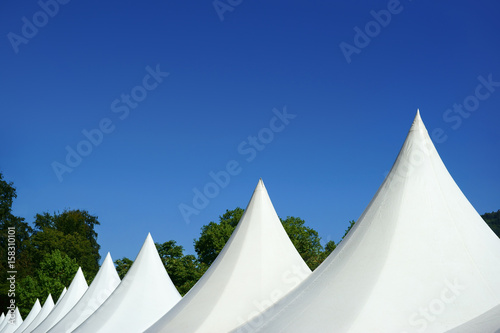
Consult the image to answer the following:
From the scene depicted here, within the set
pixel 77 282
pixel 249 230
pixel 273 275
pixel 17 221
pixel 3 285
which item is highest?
pixel 17 221

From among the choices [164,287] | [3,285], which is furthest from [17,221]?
[164,287]

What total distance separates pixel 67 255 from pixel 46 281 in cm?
373

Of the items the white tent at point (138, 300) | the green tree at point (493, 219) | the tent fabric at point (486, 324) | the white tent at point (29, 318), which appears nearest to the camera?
the tent fabric at point (486, 324)

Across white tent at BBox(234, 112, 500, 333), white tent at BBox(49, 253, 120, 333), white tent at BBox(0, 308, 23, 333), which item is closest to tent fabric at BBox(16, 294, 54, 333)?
white tent at BBox(49, 253, 120, 333)

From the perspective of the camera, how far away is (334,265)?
A: 415 inches

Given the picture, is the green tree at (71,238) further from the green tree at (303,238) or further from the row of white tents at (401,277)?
the row of white tents at (401,277)

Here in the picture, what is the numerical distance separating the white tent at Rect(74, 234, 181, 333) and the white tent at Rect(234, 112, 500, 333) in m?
7.69

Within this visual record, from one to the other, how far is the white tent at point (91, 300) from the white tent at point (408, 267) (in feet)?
37.2

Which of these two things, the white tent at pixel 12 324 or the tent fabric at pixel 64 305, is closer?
the tent fabric at pixel 64 305

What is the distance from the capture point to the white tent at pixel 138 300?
17531mm

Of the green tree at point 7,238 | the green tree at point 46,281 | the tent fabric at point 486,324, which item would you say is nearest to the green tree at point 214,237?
the green tree at point 46,281

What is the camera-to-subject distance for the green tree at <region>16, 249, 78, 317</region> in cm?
4519

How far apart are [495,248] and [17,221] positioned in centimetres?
4808

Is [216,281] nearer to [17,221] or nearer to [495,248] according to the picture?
[495,248]
